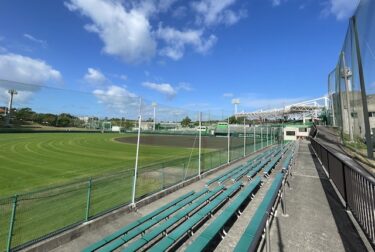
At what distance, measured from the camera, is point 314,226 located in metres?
5.20

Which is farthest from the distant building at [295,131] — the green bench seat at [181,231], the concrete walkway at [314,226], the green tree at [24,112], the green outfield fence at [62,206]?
the green bench seat at [181,231]

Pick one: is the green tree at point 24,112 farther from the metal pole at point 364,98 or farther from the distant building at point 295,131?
the distant building at point 295,131

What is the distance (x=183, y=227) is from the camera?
15.3 feet

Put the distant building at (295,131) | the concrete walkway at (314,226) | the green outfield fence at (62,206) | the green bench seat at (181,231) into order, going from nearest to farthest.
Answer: the green bench seat at (181,231), the concrete walkway at (314,226), the green outfield fence at (62,206), the distant building at (295,131)

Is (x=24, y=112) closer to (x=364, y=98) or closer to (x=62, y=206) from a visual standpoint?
(x=62, y=206)

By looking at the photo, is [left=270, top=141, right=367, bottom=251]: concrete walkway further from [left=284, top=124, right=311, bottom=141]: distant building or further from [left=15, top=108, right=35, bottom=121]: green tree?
[left=284, top=124, right=311, bottom=141]: distant building

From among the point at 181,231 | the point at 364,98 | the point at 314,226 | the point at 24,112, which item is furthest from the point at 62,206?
the point at 364,98

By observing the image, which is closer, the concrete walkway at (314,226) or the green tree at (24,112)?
the concrete walkway at (314,226)

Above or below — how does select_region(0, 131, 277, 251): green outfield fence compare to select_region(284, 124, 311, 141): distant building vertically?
below

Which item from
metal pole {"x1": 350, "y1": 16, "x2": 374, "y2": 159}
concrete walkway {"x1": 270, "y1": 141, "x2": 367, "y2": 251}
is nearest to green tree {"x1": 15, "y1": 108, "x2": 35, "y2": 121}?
concrete walkway {"x1": 270, "y1": 141, "x2": 367, "y2": 251}

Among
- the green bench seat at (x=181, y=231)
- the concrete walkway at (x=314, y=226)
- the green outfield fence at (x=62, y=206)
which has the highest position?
the green bench seat at (x=181, y=231)

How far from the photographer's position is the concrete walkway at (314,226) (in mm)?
4379

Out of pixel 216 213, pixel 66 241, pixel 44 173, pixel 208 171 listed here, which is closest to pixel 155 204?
pixel 216 213

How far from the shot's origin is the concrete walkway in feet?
14.4
